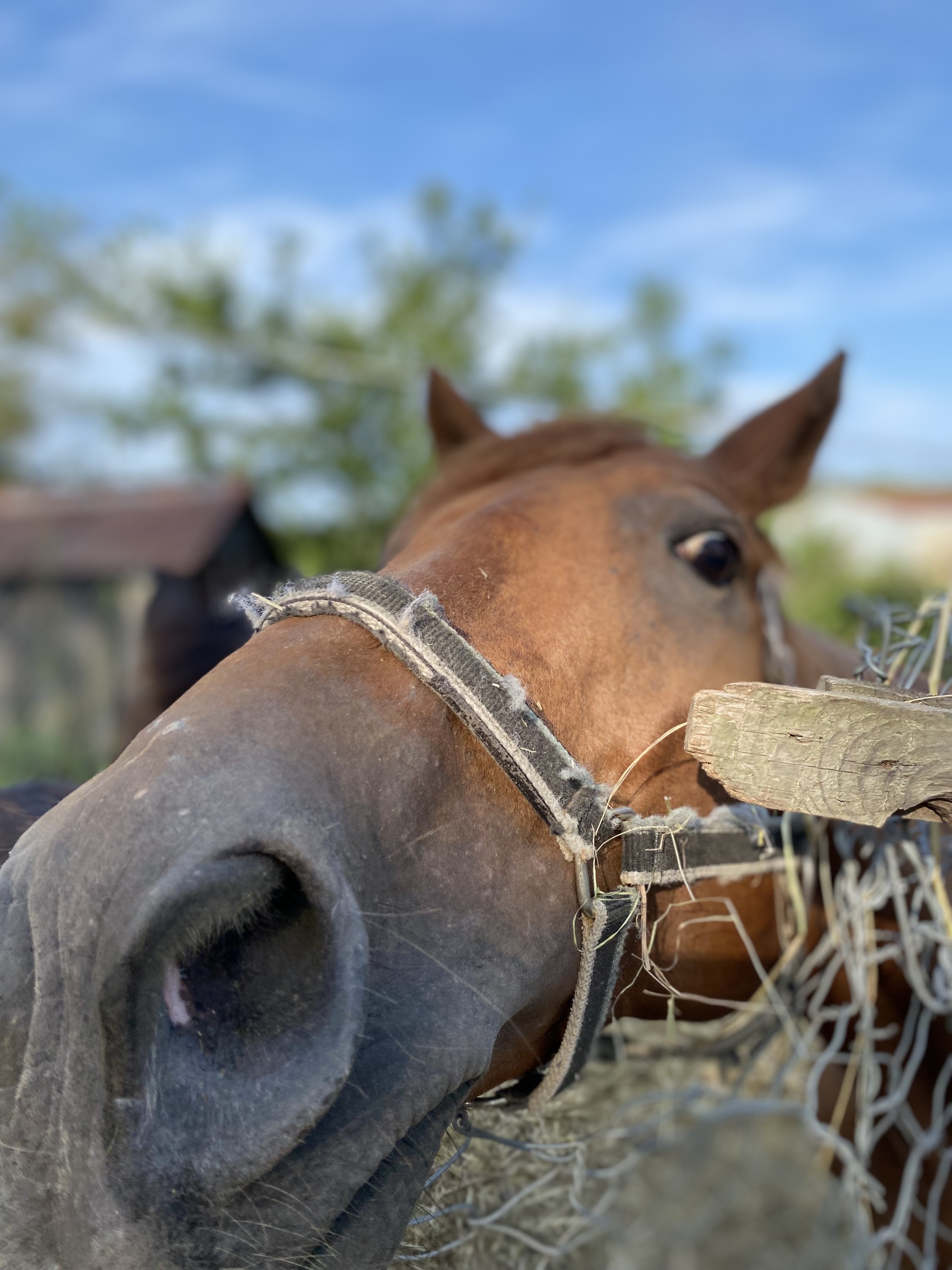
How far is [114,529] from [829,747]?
47.6 feet

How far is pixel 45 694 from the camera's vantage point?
1184cm

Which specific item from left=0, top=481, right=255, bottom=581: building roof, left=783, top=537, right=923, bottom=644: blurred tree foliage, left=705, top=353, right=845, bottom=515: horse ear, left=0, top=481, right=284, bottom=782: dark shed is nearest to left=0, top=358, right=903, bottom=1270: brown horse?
left=705, top=353, right=845, bottom=515: horse ear

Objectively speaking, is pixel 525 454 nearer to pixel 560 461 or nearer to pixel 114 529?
pixel 560 461

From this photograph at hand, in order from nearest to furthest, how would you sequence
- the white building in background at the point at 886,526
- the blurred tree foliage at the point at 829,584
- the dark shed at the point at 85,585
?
the dark shed at the point at 85,585
the blurred tree foliage at the point at 829,584
the white building in background at the point at 886,526

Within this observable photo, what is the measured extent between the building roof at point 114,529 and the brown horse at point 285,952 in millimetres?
11416

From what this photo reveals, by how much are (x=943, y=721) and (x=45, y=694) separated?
1231 centimetres

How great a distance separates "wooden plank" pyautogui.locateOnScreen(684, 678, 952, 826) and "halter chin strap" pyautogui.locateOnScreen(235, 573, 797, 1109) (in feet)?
0.53

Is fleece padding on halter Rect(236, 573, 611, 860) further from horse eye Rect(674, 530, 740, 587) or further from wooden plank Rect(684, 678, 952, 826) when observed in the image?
horse eye Rect(674, 530, 740, 587)

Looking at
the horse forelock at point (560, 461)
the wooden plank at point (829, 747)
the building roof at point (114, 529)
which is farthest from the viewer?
the building roof at point (114, 529)

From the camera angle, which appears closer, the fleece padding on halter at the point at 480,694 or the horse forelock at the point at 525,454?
the fleece padding on halter at the point at 480,694

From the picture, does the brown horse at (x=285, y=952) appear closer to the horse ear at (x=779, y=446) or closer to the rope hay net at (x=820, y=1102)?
the rope hay net at (x=820, y=1102)

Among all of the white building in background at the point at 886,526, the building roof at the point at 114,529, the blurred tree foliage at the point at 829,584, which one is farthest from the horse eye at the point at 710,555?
the white building in background at the point at 886,526

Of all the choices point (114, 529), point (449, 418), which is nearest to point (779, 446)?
point (449, 418)

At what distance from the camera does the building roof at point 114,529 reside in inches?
512
